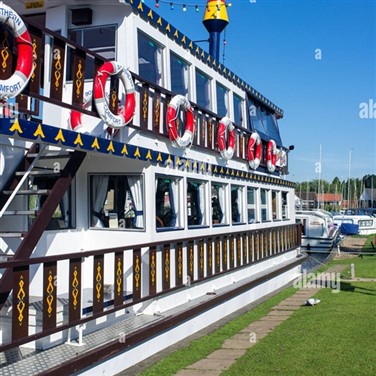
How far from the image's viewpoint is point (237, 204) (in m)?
10.6

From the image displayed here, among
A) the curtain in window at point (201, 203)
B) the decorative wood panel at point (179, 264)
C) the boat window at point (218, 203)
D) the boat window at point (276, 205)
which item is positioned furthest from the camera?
the boat window at point (276, 205)

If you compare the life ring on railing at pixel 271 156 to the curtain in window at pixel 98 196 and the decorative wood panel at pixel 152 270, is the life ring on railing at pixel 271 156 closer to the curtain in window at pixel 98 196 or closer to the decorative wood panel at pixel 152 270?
the curtain in window at pixel 98 196

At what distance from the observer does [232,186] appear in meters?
10.3

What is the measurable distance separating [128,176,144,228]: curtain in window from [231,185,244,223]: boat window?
3.57m

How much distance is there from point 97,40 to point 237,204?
462 centimetres

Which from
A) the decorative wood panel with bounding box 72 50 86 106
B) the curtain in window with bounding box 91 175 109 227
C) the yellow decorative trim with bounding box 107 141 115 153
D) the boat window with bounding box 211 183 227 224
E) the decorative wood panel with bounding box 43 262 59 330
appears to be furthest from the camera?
the boat window with bounding box 211 183 227 224

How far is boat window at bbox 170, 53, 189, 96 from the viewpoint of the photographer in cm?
829

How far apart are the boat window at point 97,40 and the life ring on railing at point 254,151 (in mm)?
4556

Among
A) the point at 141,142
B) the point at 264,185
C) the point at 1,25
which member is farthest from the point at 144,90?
the point at 264,185

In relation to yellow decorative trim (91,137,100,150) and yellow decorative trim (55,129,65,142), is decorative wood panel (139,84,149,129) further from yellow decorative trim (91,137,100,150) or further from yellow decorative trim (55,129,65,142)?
yellow decorative trim (55,129,65,142)

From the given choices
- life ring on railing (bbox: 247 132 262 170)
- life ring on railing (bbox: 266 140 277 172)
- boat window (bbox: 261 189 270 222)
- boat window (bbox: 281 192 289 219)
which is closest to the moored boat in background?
life ring on railing (bbox: 247 132 262 170)

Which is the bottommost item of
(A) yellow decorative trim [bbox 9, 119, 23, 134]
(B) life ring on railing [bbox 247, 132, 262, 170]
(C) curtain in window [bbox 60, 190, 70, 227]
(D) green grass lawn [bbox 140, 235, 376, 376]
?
(D) green grass lawn [bbox 140, 235, 376, 376]

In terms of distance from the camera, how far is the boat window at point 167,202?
7.44m

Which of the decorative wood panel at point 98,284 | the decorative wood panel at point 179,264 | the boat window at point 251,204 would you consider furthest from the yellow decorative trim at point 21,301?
the boat window at point 251,204
